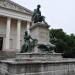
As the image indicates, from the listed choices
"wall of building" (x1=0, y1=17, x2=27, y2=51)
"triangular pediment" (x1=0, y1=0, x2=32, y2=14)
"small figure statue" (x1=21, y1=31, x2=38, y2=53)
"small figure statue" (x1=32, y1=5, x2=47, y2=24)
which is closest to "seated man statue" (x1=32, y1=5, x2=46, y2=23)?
"small figure statue" (x1=32, y1=5, x2=47, y2=24)

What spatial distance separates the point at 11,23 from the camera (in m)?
53.6

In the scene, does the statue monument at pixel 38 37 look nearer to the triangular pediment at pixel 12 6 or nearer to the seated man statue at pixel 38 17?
the seated man statue at pixel 38 17

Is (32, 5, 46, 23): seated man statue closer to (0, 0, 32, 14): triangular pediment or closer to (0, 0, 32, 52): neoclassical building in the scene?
(0, 0, 32, 52): neoclassical building

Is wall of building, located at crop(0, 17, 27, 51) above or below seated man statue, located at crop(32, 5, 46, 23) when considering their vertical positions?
above

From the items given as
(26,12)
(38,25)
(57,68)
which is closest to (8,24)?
(26,12)

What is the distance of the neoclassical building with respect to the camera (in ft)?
162

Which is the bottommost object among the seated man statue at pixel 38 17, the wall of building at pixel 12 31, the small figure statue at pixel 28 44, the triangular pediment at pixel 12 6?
the small figure statue at pixel 28 44

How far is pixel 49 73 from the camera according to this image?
10.1 metres

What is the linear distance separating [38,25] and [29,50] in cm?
206

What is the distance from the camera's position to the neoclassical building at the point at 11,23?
162 ft

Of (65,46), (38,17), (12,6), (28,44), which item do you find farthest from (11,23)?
(28,44)

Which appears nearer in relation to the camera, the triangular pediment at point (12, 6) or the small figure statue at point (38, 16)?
the small figure statue at point (38, 16)

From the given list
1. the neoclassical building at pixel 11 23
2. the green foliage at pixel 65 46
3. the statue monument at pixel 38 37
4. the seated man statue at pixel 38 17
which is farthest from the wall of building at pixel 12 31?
the statue monument at pixel 38 37

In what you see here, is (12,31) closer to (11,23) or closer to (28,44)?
(11,23)
